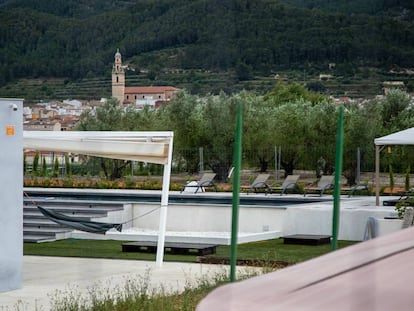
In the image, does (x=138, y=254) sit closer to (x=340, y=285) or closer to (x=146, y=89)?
(x=146, y=89)

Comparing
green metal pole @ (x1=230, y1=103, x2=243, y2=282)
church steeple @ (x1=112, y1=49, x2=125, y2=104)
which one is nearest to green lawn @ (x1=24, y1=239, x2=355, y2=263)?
church steeple @ (x1=112, y1=49, x2=125, y2=104)

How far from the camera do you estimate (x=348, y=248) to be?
0.65 meters

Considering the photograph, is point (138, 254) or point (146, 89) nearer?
point (146, 89)

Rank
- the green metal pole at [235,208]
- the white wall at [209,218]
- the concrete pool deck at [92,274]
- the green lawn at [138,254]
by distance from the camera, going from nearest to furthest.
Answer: the green metal pole at [235,208] → the concrete pool deck at [92,274] → the green lawn at [138,254] → the white wall at [209,218]

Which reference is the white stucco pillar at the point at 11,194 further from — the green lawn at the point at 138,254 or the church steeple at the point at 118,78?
the church steeple at the point at 118,78

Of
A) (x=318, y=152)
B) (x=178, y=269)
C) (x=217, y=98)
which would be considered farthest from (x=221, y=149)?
(x=178, y=269)

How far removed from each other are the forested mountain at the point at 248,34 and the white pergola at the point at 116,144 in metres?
4.75

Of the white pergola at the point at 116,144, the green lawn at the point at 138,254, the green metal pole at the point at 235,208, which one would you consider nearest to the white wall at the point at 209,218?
the green lawn at the point at 138,254

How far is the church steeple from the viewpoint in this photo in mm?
1704

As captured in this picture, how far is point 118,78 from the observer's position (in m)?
1.84

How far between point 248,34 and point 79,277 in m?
6.59

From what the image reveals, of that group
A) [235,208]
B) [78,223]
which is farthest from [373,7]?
[78,223]

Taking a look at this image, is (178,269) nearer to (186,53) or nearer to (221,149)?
(221,149)

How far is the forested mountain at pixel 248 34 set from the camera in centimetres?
120
